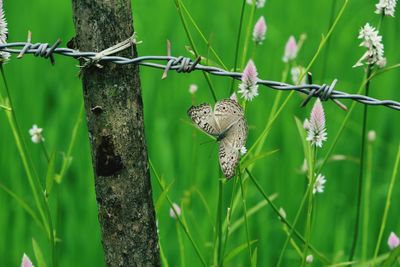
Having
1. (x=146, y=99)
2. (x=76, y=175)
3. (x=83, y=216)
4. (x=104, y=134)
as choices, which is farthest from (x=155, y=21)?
(x=104, y=134)

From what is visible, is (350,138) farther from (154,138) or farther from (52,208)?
(52,208)

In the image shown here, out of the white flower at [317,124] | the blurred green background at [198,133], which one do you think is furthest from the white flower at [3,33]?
the blurred green background at [198,133]

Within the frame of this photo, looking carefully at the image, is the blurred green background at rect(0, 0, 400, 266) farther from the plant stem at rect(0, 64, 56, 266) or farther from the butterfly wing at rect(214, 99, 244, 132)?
the butterfly wing at rect(214, 99, 244, 132)

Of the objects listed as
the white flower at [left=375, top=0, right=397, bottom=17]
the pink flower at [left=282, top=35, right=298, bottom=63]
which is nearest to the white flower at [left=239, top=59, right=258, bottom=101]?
the white flower at [left=375, top=0, right=397, bottom=17]

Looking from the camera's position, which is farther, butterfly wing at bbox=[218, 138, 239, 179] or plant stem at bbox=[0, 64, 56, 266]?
plant stem at bbox=[0, 64, 56, 266]

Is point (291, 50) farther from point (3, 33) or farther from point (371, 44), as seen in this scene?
point (3, 33)

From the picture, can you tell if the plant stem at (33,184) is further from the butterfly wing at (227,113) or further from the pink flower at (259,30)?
the pink flower at (259,30)
